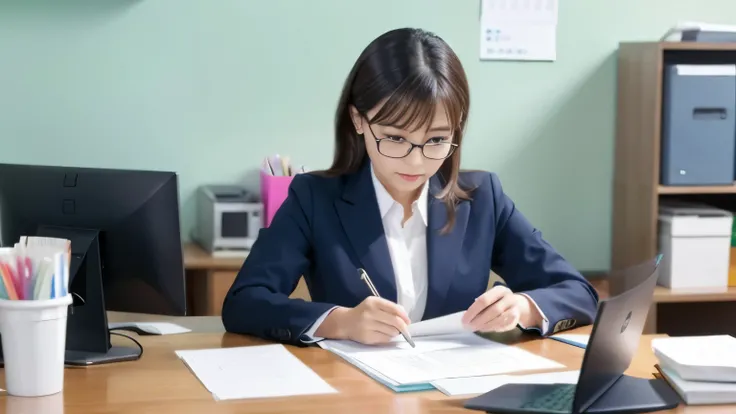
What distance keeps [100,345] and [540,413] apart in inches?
32.1

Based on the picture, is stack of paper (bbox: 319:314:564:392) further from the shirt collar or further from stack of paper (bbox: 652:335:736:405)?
the shirt collar

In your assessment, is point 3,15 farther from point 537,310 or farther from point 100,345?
point 537,310

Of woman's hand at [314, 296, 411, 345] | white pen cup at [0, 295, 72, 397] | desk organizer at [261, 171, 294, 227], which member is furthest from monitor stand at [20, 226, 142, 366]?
desk organizer at [261, 171, 294, 227]

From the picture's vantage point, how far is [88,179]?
1.78 metres

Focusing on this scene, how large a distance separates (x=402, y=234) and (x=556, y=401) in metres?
0.76

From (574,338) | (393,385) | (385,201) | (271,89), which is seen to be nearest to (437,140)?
Answer: (385,201)

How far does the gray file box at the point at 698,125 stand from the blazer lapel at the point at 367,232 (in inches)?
58.1

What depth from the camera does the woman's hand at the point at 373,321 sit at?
5.80 feet

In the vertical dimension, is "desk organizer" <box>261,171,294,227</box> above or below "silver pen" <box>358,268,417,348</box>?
above

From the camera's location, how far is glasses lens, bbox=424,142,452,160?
6.40ft

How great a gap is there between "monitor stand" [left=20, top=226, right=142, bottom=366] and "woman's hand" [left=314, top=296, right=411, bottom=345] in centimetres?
38

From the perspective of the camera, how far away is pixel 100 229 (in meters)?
1.79

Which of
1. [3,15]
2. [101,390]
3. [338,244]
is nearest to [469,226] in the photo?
[338,244]

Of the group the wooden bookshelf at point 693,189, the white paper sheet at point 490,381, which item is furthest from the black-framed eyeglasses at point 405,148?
the wooden bookshelf at point 693,189
